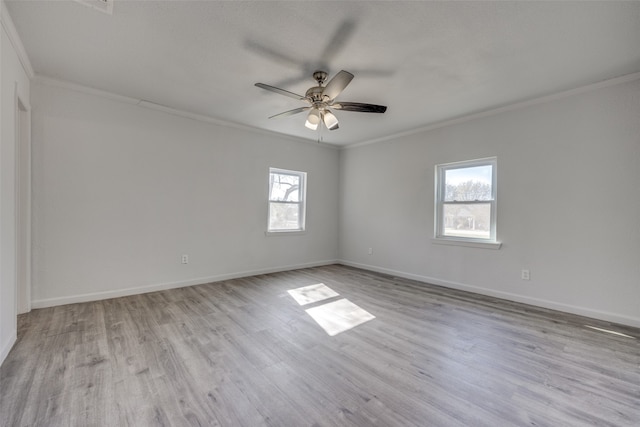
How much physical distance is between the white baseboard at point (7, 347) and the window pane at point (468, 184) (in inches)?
198

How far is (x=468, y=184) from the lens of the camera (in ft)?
13.5

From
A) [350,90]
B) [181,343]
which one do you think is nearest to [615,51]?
[350,90]

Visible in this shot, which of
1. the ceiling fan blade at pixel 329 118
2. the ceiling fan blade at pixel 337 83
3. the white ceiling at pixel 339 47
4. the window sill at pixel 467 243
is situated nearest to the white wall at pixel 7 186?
the white ceiling at pixel 339 47

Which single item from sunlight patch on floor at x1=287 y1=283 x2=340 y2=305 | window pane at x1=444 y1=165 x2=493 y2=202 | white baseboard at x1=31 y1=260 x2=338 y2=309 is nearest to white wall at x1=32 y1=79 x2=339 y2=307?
white baseboard at x1=31 y1=260 x2=338 y2=309

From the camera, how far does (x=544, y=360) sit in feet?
7.06

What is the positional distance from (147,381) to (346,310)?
1.97 metres

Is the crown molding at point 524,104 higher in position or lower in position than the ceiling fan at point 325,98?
higher

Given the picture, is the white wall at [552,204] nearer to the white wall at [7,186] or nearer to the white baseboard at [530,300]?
the white baseboard at [530,300]

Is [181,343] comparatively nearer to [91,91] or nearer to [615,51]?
[91,91]

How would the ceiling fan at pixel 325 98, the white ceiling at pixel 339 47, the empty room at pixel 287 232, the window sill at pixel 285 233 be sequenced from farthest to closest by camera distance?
the window sill at pixel 285 233
the ceiling fan at pixel 325 98
the white ceiling at pixel 339 47
the empty room at pixel 287 232

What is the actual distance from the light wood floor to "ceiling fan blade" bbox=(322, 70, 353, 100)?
2218mm

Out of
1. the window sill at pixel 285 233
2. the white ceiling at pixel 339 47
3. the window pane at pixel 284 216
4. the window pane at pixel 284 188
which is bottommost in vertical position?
the window sill at pixel 285 233

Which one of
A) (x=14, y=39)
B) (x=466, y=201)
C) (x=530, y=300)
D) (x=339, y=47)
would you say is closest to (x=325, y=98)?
(x=339, y=47)

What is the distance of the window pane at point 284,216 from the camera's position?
16.7ft
